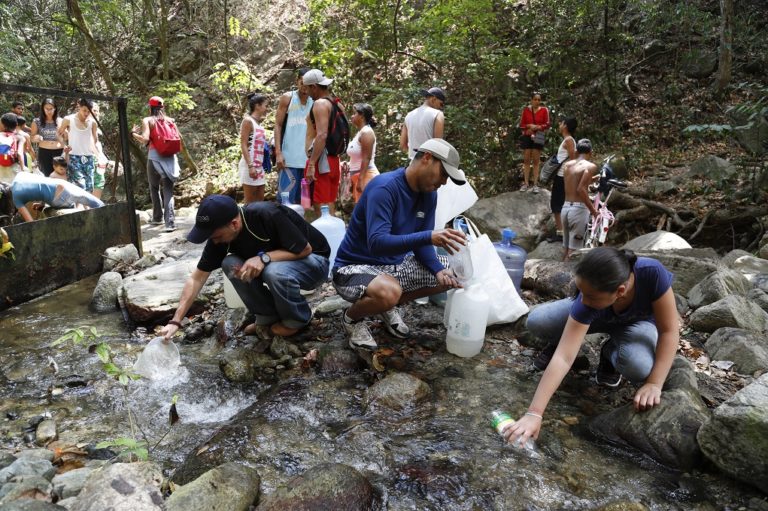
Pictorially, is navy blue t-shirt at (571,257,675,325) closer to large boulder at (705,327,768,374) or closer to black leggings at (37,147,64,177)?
large boulder at (705,327,768,374)

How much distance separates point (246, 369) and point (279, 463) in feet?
3.39

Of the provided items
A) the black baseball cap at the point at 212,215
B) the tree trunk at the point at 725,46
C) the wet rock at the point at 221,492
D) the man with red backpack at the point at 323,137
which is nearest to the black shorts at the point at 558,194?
the man with red backpack at the point at 323,137

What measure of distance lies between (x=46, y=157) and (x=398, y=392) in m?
7.35

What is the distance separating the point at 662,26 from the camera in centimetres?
1109

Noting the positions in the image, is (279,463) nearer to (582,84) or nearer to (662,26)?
(582,84)

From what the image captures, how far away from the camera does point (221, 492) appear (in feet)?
7.02

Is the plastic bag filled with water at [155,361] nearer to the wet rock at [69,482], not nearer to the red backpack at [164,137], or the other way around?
the wet rock at [69,482]

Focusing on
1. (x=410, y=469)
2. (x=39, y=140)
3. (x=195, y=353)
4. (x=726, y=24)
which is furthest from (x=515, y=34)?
(x=410, y=469)

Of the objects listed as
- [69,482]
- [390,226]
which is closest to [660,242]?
[390,226]

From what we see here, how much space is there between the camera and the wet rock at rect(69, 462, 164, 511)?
77.0 inches

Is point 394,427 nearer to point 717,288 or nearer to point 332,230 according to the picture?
point 332,230

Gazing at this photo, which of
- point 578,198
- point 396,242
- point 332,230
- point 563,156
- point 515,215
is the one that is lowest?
point 515,215

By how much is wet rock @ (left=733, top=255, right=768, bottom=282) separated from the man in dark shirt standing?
4350 mm

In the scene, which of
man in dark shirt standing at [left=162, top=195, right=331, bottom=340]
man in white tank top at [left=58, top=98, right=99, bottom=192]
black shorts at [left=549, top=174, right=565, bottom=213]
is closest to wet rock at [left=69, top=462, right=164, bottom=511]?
man in dark shirt standing at [left=162, top=195, right=331, bottom=340]
